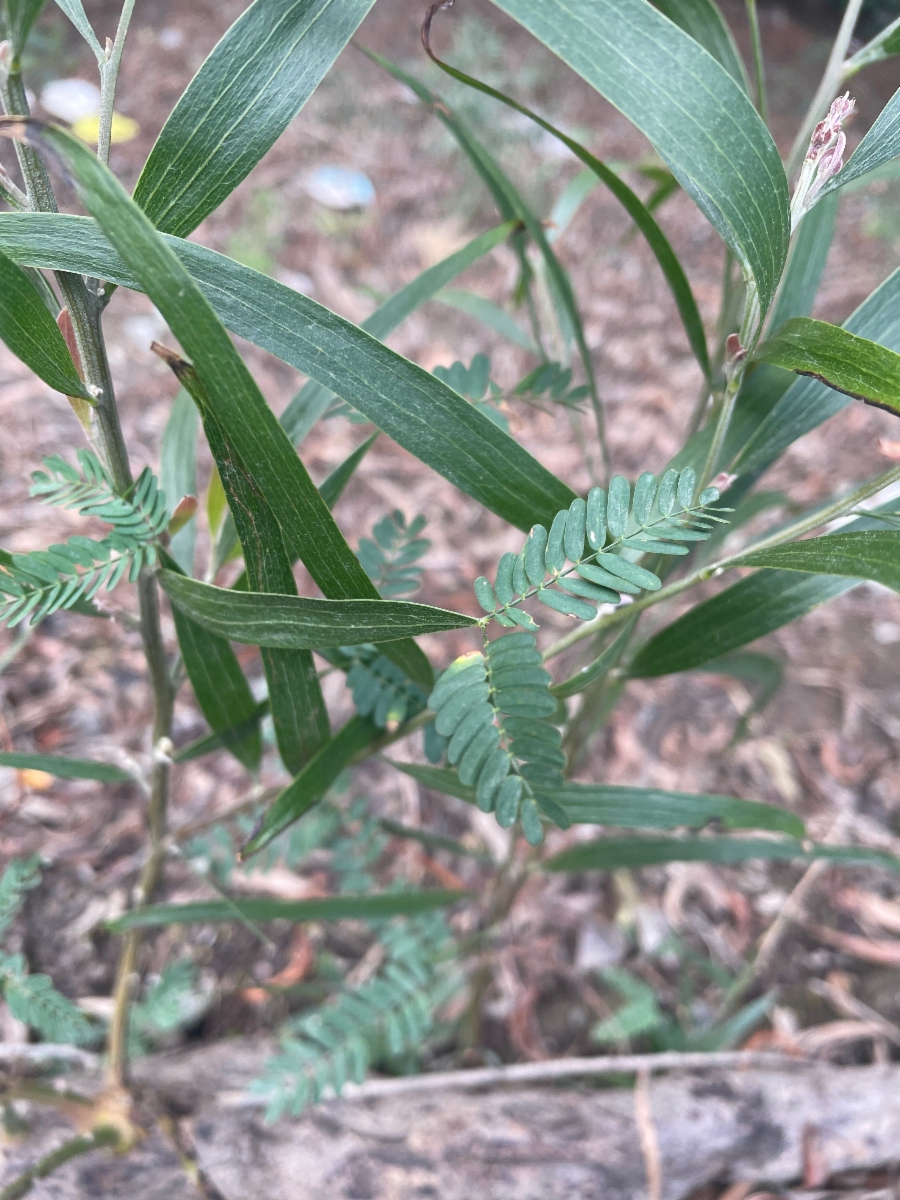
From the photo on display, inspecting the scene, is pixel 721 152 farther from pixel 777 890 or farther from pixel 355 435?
pixel 355 435

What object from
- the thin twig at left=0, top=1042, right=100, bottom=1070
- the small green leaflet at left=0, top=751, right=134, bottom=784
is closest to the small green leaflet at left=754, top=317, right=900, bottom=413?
the small green leaflet at left=0, top=751, right=134, bottom=784

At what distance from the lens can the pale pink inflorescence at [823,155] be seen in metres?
0.38

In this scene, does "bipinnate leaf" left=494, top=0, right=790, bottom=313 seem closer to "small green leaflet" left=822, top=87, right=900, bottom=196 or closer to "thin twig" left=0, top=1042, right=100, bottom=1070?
"small green leaflet" left=822, top=87, right=900, bottom=196

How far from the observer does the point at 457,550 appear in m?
1.54

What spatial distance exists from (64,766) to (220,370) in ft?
1.19

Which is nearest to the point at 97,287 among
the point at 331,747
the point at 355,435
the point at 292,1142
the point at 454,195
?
the point at 331,747

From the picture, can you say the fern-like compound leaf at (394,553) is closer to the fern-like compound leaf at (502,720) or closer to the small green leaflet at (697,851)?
the fern-like compound leaf at (502,720)

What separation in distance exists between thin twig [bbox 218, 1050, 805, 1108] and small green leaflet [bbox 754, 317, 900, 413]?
2.51ft

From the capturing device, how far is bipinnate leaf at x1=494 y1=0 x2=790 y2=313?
36 cm

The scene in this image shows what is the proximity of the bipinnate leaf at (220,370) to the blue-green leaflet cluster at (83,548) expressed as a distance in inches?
3.5

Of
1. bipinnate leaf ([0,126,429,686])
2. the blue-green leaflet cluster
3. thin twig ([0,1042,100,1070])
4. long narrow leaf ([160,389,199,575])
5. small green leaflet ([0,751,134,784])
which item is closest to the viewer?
bipinnate leaf ([0,126,429,686])

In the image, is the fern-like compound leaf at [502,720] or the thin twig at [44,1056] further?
the thin twig at [44,1056]

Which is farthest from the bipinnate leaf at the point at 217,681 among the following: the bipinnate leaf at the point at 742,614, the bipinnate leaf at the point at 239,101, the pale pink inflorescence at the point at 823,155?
the pale pink inflorescence at the point at 823,155

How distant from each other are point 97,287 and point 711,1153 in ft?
3.21
